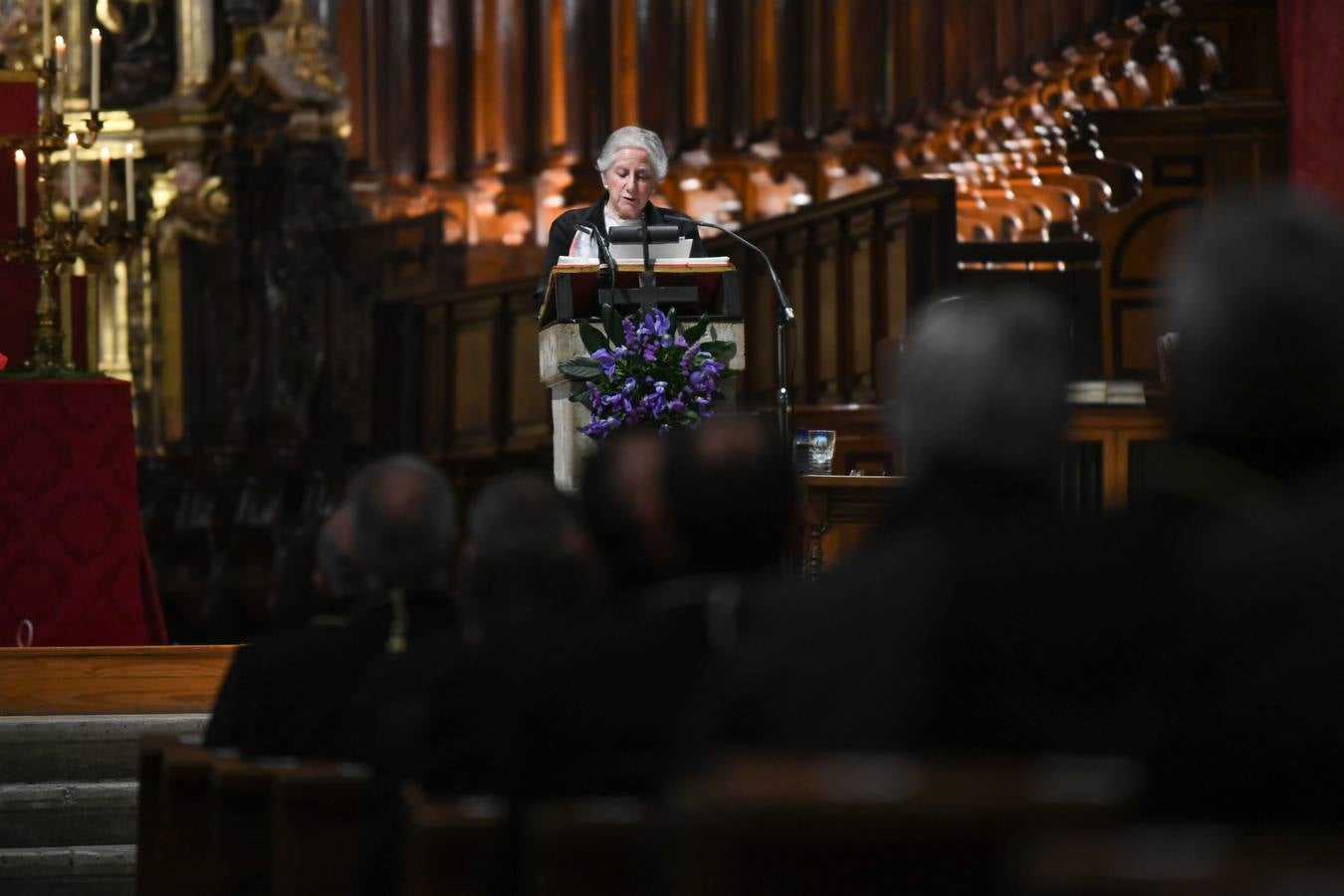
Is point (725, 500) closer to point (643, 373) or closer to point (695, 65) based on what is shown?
point (643, 373)

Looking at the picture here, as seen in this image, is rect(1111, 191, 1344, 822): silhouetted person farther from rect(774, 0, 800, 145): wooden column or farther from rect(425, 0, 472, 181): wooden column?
rect(425, 0, 472, 181): wooden column

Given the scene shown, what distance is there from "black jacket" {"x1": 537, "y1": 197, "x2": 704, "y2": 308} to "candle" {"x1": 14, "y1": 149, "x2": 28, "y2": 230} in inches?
70.7

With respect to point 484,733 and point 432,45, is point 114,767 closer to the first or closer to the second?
point 484,733

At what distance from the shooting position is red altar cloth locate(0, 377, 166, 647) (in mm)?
6945

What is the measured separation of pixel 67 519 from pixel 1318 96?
4.98 m

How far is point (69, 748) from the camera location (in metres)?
5.99

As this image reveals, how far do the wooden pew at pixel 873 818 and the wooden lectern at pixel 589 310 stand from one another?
4.25 meters

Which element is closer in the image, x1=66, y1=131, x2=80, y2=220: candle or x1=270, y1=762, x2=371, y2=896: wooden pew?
x1=270, y1=762, x2=371, y2=896: wooden pew

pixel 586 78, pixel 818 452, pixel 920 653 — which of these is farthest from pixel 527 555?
pixel 586 78

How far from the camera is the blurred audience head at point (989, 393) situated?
231 cm

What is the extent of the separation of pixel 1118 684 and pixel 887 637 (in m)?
0.23

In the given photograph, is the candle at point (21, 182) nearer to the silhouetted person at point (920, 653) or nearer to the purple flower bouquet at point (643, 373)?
the purple flower bouquet at point (643, 373)

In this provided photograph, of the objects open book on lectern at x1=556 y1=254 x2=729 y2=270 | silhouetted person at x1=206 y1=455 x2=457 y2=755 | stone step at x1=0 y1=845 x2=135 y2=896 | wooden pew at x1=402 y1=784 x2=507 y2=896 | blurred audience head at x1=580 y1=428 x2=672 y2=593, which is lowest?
stone step at x1=0 y1=845 x2=135 y2=896

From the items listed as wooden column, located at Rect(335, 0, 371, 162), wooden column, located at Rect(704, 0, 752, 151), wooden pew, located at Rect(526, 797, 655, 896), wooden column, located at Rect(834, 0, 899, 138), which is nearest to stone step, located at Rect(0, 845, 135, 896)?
wooden pew, located at Rect(526, 797, 655, 896)
